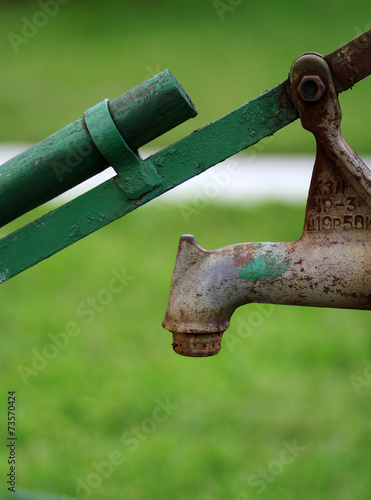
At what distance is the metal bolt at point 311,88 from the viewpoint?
108 cm

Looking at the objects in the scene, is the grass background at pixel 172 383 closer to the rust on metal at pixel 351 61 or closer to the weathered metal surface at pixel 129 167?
the weathered metal surface at pixel 129 167

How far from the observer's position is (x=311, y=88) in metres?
1.09

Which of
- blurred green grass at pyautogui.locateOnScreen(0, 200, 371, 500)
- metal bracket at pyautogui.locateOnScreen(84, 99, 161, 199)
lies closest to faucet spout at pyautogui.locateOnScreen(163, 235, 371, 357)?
metal bracket at pyautogui.locateOnScreen(84, 99, 161, 199)

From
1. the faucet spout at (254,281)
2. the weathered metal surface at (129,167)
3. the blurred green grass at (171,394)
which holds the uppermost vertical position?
the weathered metal surface at (129,167)

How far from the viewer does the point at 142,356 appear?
3580 mm

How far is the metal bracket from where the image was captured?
113cm

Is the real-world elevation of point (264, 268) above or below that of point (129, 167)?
below

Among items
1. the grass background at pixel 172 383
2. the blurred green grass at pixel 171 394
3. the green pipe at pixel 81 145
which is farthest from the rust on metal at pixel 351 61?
the blurred green grass at pixel 171 394

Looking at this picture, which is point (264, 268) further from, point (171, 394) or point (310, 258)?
point (171, 394)

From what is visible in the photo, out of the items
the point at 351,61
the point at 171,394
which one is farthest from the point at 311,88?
the point at 171,394

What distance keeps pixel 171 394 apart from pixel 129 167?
86.4 inches

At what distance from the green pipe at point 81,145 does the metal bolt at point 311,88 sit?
17 centimetres

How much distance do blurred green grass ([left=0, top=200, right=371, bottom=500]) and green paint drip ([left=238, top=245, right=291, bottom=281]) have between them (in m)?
1.62

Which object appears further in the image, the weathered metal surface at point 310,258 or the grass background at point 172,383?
the grass background at point 172,383
